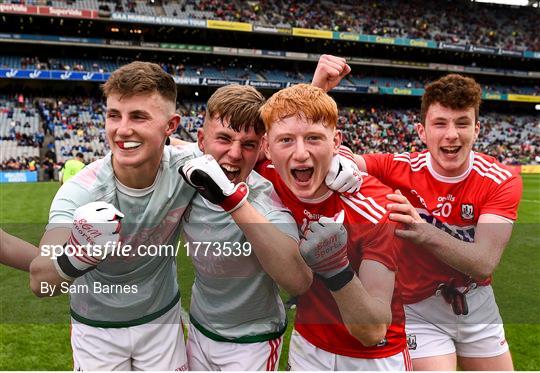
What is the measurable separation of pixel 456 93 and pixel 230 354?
2120 millimetres

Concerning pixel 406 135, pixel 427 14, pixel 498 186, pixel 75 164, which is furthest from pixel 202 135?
pixel 427 14

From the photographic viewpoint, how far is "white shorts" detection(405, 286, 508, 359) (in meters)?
3.13

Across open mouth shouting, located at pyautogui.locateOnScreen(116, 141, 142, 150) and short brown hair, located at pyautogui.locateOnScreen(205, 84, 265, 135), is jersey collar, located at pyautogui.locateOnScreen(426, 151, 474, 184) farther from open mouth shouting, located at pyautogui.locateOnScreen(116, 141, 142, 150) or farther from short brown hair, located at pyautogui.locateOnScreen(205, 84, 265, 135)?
open mouth shouting, located at pyautogui.locateOnScreen(116, 141, 142, 150)

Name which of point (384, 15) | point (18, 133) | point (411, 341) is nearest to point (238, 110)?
point (411, 341)

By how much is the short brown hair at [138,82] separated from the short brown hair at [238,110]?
295 millimetres

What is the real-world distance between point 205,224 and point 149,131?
62cm

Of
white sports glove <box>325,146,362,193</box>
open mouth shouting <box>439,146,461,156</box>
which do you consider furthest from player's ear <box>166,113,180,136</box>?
open mouth shouting <box>439,146,461,156</box>

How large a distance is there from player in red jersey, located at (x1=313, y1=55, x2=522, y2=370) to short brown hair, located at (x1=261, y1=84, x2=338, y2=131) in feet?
2.13

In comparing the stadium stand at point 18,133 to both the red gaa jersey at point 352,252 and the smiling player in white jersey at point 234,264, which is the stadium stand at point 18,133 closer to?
the smiling player in white jersey at point 234,264

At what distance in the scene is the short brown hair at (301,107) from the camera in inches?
93.6

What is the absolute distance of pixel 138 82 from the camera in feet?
8.05

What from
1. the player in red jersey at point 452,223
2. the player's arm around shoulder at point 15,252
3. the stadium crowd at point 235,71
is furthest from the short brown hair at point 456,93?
the stadium crowd at point 235,71

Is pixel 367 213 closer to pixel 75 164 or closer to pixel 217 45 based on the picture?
pixel 75 164

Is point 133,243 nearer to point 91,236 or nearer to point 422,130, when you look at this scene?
point 91,236
